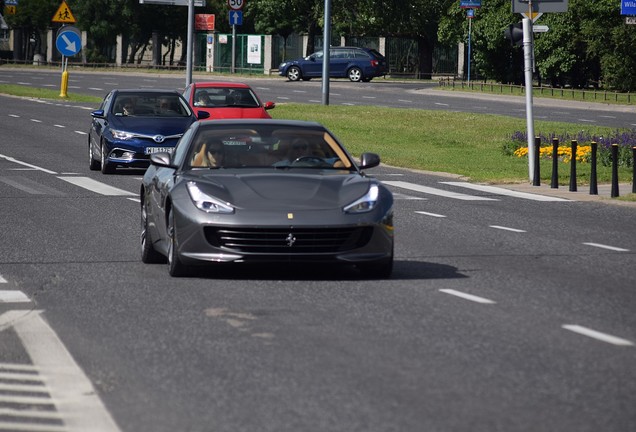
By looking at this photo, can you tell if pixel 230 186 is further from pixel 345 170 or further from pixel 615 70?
pixel 615 70

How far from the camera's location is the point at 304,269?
42.1 ft

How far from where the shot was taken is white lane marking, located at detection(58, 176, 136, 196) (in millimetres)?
21391

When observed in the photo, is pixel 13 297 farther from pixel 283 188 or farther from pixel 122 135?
pixel 122 135

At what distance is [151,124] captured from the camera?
2514 cm

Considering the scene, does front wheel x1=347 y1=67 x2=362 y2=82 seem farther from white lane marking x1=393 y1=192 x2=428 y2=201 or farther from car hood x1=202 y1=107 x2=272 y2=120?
white lane marking x1=393 y1=192 x2=428 y2=201

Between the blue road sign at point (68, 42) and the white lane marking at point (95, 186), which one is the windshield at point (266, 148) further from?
the blue road sign at point (68, 42)

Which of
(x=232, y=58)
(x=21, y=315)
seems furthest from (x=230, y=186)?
(x=232, y=58)

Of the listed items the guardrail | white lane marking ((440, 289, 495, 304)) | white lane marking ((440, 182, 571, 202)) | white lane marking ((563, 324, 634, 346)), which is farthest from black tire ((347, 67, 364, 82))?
white lane marking ((563, 324, 634, 346))

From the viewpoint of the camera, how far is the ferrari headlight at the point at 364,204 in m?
11.8

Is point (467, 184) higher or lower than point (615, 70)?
lower

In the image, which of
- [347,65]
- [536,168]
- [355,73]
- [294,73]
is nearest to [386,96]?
[347,65]

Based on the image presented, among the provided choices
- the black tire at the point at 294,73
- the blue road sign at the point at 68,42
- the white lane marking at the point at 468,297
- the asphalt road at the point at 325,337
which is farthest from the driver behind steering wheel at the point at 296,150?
the black tire at the point at 294,73

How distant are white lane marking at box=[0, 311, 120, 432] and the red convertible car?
73.2 ft

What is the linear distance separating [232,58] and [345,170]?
3207 inches
